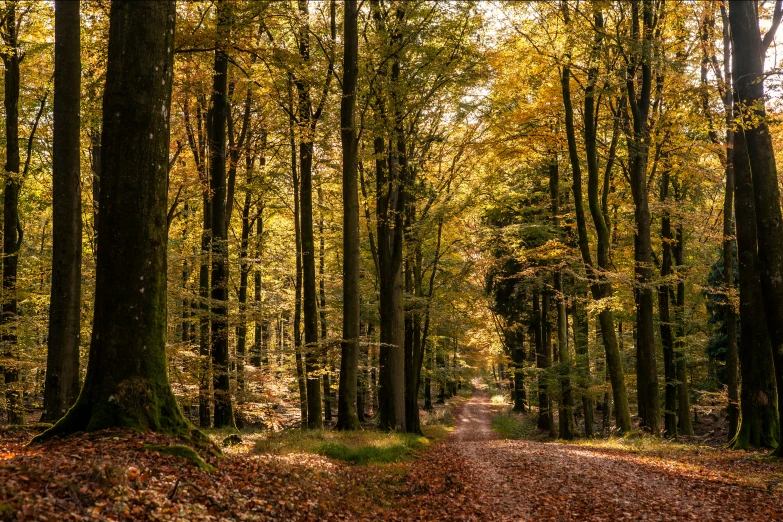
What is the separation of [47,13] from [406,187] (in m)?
11.5

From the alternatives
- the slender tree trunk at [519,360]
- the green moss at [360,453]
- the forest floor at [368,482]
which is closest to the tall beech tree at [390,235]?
the forest floor at [368,482]

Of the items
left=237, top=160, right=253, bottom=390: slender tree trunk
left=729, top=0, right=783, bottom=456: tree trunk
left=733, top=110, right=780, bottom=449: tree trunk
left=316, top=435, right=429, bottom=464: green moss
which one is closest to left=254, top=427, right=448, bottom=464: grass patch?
left=316, top=435, right=429, bottom=464: green moss

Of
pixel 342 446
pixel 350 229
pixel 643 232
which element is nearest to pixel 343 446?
pixel 342 446

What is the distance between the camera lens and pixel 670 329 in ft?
68.8

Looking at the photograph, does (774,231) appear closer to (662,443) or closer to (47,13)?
(662,443)

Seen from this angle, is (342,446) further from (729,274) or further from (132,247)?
(729,274)

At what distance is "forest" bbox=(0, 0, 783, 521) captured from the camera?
20.6ft

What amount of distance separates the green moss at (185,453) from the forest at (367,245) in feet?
0.13

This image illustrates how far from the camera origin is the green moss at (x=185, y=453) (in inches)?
227

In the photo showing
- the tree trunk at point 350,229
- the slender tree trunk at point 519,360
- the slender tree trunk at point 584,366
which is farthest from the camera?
the slender tree trunk at point 519,360

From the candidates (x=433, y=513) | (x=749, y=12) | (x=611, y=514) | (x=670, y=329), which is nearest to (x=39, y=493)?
(x=433, y=513)

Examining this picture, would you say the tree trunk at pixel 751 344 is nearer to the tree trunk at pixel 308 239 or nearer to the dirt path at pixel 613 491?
the dirt path at pixel 613 491

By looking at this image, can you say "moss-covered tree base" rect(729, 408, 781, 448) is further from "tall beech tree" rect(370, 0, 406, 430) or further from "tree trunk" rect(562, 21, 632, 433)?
"tall beech tree" rect(370, 0, 406, 430)

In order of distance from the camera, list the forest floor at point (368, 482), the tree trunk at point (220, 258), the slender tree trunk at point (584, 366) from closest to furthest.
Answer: the forest floor at point (368, 482) < the tree trunk at point (220, 258) < the slender tree trunk at point (584, 366)
